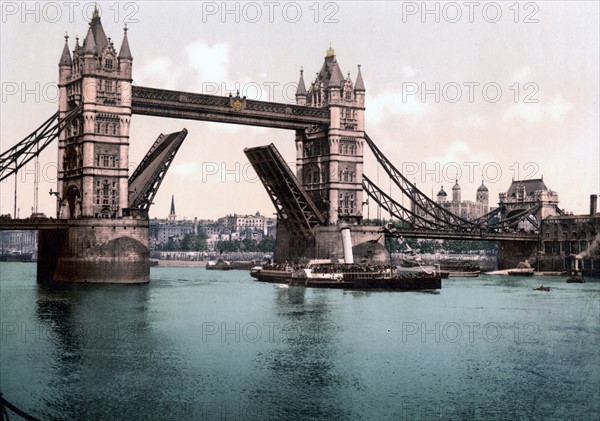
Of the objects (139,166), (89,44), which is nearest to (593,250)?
(139,166)

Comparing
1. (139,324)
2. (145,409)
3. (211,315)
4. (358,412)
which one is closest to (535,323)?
(211,315)

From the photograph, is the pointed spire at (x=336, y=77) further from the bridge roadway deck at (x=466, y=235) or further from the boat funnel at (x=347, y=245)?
the bridge roadway deck at (x=466, y=235)

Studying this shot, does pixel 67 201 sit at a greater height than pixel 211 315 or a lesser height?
greater

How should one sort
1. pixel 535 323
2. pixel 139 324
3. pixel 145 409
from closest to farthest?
pixel 145 409
pixel 139 324
pixel 535 323

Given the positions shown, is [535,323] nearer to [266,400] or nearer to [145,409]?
[266,400]

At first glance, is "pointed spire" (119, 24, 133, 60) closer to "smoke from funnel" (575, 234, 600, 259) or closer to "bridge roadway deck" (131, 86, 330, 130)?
"bridge roadway deck" (131, 86, 330, 130)

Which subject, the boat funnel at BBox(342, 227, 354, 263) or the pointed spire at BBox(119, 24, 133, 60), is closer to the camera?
the pointed spire at BBox(119, 24, 133, 60)

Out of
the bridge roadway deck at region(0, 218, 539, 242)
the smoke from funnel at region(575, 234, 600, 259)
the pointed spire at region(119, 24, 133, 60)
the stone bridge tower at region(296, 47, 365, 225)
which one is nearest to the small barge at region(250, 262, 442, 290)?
the stone bridge tower at region(296, 47, 365, 225)
